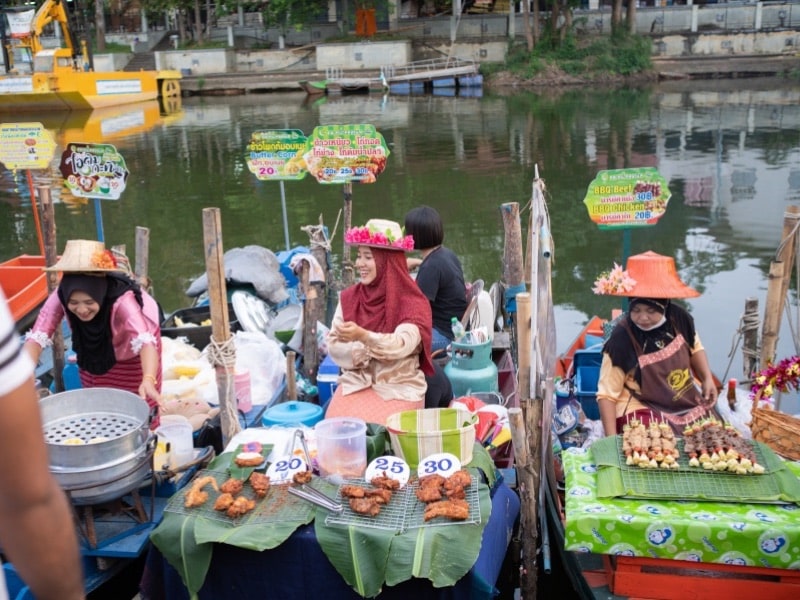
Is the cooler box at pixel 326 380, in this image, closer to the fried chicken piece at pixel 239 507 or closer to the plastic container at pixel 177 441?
the plastic container at pixel 177 441

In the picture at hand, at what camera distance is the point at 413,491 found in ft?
11.9

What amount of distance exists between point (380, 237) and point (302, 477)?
1430 mm

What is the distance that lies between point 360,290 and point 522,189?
1155 cm

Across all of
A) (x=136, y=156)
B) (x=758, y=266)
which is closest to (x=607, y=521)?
(x=758, y=266)

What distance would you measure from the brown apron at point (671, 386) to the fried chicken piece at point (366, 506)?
1.86m

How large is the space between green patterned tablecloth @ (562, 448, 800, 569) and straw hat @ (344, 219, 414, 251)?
1.73 meters

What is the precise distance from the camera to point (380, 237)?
14.6 ft

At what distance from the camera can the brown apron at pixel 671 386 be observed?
14.7ft

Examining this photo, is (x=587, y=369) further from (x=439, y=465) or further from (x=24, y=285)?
(x=24, y=285)

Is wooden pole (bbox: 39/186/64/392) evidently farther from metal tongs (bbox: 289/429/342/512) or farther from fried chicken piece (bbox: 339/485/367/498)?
fried chicken piece (bbox: 339/485/367/498)

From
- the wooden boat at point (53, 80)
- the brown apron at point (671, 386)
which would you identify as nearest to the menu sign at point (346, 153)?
the brown apron at point (671, 386)

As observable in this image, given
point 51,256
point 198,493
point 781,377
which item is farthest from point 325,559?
point 51,256

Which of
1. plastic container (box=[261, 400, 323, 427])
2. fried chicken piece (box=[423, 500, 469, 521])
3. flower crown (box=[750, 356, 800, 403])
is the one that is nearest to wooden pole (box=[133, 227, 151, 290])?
plastic container (box=[261, 400, 323, 427])

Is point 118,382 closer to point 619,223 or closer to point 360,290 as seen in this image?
point 360,290
